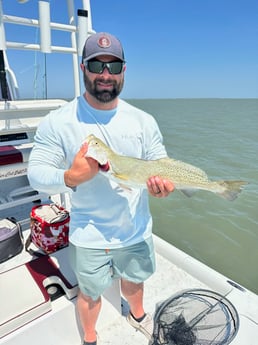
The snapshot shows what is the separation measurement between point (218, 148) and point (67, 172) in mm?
11705

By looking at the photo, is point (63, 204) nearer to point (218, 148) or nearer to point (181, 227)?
point (181, 227)

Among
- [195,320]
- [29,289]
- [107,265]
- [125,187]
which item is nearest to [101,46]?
[125,187]

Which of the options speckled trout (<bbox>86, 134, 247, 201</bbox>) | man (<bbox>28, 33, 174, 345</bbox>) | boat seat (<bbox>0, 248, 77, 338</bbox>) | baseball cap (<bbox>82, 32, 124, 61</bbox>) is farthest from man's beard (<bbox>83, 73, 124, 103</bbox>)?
boat seat (<bbox>0, 248, 77, 338</bbox>)

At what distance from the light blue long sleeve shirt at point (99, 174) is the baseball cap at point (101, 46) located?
270mm

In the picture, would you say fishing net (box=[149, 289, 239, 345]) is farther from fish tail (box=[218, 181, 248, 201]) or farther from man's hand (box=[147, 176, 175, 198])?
man's hand (box=[147, 176, 175, 198])

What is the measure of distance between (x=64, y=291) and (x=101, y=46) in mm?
1665

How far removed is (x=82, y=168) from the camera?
1.48 metres

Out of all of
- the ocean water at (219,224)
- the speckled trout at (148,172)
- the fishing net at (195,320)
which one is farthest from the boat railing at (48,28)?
the ocean water at (219,224)

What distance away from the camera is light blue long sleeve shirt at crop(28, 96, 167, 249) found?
1661 mm

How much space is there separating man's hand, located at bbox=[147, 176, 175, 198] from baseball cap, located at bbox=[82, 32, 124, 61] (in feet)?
2.40

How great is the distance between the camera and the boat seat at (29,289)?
183 centimetres

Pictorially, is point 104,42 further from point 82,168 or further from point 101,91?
point 82,168

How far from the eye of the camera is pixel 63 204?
3836mm

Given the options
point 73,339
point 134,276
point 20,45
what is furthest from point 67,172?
point 20,45
